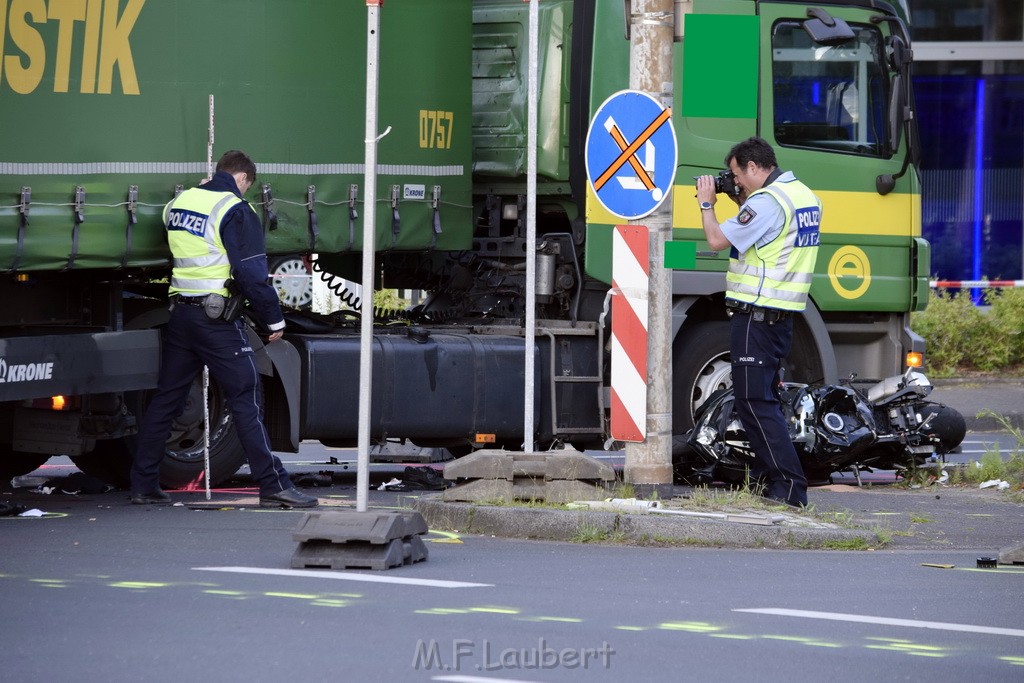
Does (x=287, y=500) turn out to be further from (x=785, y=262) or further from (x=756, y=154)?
(x=756, y=154)

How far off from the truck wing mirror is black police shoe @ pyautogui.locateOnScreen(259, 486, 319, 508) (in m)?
4.25

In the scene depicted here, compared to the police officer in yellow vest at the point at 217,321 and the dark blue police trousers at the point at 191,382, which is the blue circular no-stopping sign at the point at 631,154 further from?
the dark blue police trousers at the point at 191,382

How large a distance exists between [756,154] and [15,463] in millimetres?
5002

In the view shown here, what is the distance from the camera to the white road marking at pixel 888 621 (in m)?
6.20

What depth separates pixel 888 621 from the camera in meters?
6.30

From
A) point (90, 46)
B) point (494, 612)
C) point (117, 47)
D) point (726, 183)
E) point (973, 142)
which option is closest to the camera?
point (494, 612)

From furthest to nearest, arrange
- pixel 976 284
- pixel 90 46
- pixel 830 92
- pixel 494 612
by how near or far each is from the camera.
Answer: pixel 976 284 → pixel 830 92 → pixel 90 46 → pixel 494 612

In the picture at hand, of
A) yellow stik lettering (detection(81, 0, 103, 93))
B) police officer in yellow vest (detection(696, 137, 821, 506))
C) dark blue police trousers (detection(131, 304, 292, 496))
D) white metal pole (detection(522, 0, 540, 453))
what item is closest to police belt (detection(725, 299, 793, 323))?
police officer in yellow vest (detection(696, 137, 821, 506))

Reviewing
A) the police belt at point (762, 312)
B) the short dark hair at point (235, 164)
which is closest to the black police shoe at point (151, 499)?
the short dark hair at point (235, 164)

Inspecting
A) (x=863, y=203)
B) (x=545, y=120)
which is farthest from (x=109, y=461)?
(x=863, y=203)

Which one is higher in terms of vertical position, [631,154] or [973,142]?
[973,142]

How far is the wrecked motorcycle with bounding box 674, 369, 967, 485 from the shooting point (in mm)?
10633

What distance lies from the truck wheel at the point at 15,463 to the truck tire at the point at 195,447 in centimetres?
83
